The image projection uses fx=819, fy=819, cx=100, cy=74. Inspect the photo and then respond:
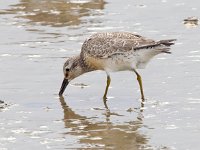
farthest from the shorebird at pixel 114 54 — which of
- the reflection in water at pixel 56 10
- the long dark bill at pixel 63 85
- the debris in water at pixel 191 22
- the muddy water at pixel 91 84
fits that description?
the reflection in water at pixel 56 10

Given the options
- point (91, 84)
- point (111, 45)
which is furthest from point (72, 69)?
point (111, 45)

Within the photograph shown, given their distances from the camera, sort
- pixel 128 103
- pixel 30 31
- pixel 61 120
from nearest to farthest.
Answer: pixel 61 120
pixel 128 103
pixel 30 31

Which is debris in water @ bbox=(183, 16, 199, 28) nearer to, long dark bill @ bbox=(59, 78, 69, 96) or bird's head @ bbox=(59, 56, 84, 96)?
bird's head @ bbox=(59, 56, 84, 96)

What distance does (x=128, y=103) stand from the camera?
12.2 meters

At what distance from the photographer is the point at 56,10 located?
61.3 ft

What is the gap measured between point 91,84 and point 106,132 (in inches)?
105

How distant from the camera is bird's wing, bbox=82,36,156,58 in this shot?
12.4 m

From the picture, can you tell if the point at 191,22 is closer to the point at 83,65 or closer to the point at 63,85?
the point at 83,65

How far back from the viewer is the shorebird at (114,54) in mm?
12375

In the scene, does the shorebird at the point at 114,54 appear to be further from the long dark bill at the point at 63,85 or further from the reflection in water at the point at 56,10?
the reflection in water at the point at 56,10

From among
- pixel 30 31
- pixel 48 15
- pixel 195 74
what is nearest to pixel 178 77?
pixel 195 74

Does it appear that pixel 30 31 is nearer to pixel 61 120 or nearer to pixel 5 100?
pixel 5 100

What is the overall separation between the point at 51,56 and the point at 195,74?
2878 millimetres

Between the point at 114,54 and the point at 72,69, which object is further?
the point at 72,69
